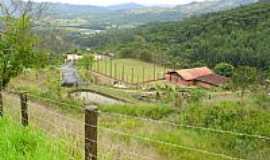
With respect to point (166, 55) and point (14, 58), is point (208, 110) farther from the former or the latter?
point (166, 55)

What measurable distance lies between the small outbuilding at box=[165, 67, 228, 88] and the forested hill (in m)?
7.26

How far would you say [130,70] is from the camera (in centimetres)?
6181

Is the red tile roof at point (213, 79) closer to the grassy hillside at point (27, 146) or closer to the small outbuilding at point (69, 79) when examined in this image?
the small outbuilding at point (69, 79)

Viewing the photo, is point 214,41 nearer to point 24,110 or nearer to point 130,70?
point 130,70

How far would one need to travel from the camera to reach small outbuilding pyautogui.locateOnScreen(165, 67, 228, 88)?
165 feet

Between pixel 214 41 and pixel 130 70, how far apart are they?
1426 centimetres

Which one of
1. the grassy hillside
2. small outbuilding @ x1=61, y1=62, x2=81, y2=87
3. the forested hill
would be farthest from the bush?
the grassy hillside

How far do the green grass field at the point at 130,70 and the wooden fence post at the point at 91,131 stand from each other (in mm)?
50567

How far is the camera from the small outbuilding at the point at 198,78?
50.4 m

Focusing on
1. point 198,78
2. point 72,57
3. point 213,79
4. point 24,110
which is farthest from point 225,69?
point 24,110

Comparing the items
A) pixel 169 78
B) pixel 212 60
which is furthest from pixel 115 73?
pixel 212 60

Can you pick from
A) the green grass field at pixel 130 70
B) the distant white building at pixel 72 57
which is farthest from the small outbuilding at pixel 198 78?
the distant white building at pixel 72 57

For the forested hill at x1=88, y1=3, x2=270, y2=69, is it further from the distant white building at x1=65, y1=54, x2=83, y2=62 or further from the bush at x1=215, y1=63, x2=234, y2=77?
the distant white building at x1=65, y1=54, x2=83, y2=62

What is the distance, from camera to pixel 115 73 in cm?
5994
